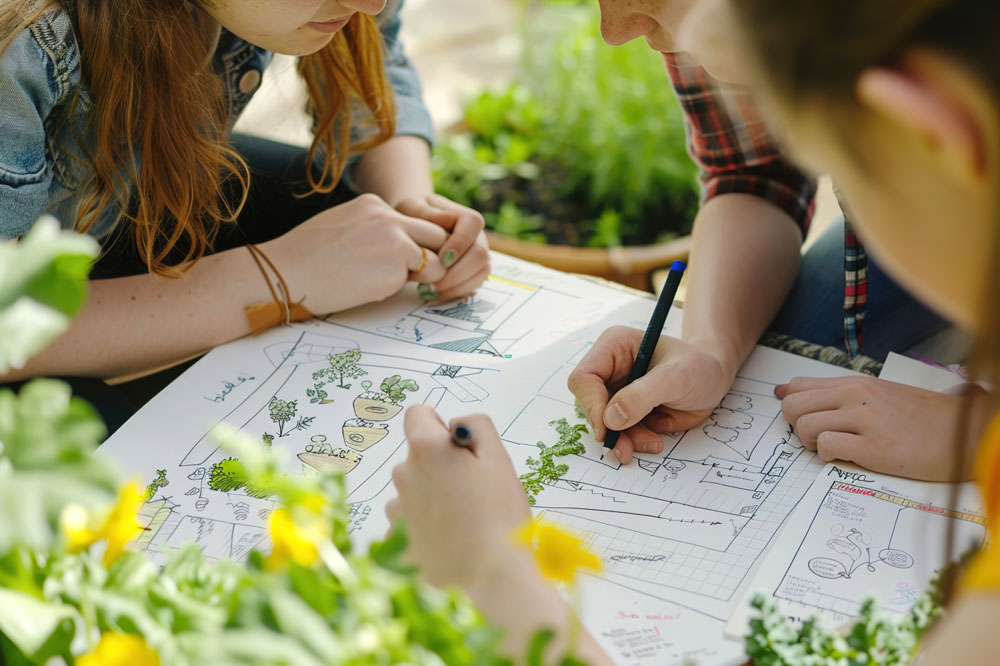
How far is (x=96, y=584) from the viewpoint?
52 cm

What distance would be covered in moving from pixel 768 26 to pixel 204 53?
74 centimetres

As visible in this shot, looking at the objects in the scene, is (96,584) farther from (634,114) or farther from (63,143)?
(634,114)

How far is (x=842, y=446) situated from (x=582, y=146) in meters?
1.35

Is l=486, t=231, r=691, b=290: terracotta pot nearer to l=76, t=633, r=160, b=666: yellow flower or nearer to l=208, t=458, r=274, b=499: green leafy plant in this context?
l=208, t=458, r=274, b=499: green leafy plant

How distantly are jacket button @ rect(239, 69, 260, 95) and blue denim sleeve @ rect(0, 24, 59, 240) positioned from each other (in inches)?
12.5

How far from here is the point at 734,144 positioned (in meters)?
1.16

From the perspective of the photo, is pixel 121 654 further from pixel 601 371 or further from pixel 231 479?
pixel 601 371

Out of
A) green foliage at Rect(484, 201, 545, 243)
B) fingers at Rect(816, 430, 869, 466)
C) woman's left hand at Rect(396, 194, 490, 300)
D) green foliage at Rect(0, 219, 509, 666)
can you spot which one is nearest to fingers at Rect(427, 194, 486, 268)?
woman's left hand at Rect(396, 194, 490, 300)

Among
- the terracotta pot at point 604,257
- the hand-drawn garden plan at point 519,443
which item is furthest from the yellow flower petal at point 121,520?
the terracotta pot at point 604,257

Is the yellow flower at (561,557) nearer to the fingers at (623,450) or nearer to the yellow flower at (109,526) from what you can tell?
the yellow flower at (109,526)

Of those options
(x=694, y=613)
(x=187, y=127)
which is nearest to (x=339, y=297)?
(x=187, y=127)

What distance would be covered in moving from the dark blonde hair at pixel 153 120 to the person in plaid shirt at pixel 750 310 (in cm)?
47

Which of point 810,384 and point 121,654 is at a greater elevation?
point 121,654

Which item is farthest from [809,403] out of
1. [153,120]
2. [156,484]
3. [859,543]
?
[153,120]
